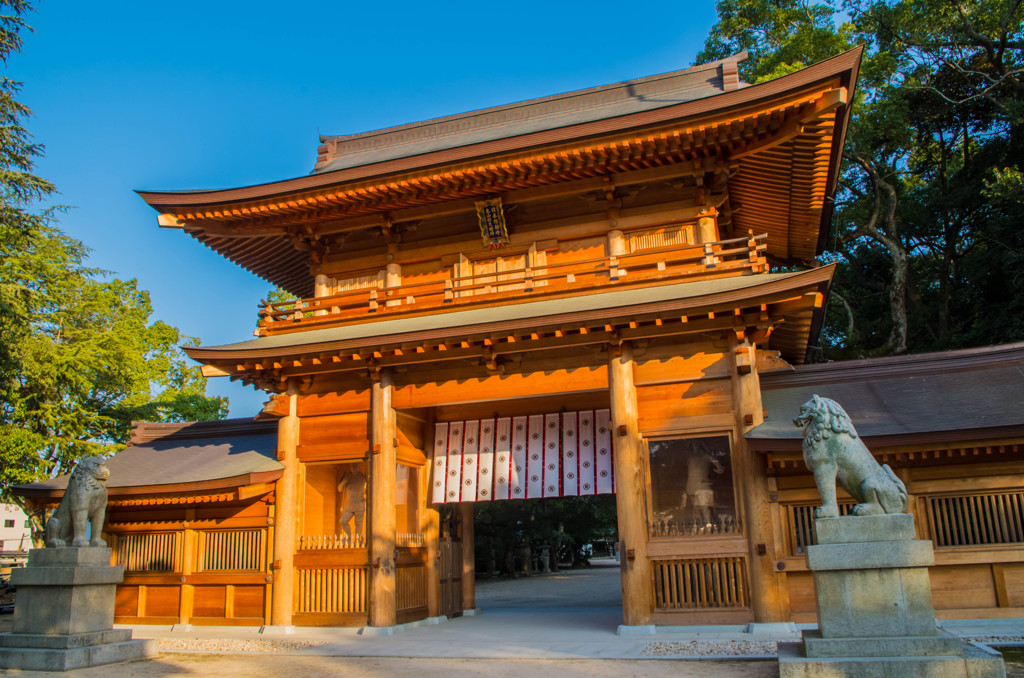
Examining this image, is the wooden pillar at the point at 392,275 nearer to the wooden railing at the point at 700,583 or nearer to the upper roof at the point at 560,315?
the upper roof at the point at 560,315

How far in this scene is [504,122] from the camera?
54.1ft

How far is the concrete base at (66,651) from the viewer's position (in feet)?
28.9

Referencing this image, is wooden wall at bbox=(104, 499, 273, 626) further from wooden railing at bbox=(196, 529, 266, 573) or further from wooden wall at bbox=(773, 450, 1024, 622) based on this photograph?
wooden wall at bbox=(773, 450, 1024, 622)

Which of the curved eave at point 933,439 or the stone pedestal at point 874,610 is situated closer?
the stone pedestal at point 874,610

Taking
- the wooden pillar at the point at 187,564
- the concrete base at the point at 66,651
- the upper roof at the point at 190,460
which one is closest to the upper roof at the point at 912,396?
the upper roof at the point at 190,460

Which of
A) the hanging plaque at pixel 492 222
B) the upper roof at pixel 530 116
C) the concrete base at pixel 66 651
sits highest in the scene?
the upper roof at pixel 530 116

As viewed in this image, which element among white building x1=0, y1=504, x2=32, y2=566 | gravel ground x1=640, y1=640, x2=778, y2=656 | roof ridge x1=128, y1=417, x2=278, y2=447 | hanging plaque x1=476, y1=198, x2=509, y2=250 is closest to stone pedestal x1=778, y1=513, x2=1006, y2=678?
gravel ground x1=640, y1=640, x2=778, y2=656

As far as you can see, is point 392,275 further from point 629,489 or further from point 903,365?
point 903,365

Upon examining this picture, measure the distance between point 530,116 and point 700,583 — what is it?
10815 mm

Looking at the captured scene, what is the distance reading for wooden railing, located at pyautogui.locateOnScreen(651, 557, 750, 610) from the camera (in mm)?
10328

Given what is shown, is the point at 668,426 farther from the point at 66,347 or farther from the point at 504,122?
the point at 66,347

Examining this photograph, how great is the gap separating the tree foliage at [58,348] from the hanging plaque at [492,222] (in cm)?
1040

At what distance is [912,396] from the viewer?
10.8 m

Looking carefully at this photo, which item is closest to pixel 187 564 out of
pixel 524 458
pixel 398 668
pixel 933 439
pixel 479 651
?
pixel 524 458
